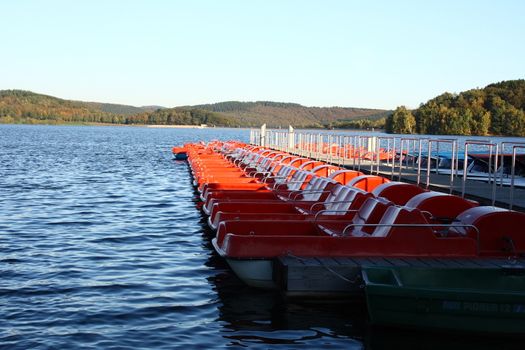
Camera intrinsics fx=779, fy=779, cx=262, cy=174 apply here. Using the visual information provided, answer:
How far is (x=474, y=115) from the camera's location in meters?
132

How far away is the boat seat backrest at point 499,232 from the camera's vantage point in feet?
35.3

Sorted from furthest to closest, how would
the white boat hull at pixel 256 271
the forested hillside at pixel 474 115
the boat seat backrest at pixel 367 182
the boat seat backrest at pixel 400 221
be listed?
1. the forested hillside at pixel 474 115
2. the boat seat backrest at pixel 367 182
3. the boat seat backrest at pixel 400 221
4. the white boat hull at pixel 256 271

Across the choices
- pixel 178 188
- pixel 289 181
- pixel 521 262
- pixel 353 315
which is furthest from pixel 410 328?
pixel 178 188

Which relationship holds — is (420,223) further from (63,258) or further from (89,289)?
(63,258)

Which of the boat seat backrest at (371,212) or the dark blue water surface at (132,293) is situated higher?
the boat seat backrest at (371,212)

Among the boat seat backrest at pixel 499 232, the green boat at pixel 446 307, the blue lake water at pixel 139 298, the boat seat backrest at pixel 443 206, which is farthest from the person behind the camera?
the boat seat backrest at pixel 443 206

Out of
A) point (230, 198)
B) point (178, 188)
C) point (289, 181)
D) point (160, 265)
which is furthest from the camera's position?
point (178, 188)

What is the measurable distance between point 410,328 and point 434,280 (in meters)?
0.89

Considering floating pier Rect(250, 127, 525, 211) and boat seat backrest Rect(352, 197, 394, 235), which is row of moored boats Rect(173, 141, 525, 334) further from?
floating pier Rect(250, 127, 525, 211)

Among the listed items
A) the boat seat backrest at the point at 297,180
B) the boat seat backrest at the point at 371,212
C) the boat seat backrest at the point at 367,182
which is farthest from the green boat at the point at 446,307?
the boat seat backrest at the point at 297,180

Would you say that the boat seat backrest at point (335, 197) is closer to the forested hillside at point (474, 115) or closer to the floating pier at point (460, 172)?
the floating pier at point (460, 172)

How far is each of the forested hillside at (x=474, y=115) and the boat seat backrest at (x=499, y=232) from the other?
112 meters

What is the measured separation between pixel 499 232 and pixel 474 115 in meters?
126

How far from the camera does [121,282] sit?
11.7 m
